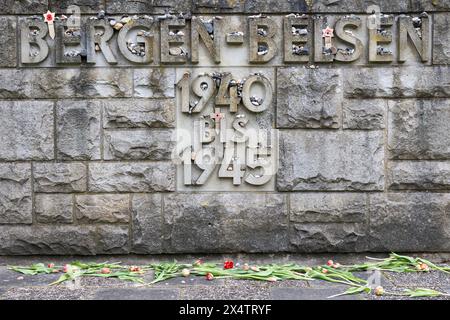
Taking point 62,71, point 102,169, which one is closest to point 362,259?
point 102,169

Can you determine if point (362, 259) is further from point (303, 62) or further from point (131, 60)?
point (131, 60)

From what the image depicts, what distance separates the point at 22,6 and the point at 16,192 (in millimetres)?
1489

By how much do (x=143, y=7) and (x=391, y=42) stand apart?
2006 millimetres

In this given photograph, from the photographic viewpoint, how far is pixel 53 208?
13.9 ft

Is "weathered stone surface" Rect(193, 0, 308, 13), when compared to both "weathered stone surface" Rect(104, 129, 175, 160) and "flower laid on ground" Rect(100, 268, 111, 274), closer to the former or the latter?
"weathered stone surface" Rect(104, 129, 175, 160)

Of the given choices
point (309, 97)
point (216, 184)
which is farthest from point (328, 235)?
point (309, 97)

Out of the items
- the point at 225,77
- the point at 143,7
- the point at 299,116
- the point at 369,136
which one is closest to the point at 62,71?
the point at 143,7

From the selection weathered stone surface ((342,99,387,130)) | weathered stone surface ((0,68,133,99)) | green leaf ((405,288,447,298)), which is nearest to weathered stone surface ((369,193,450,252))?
weathered stone surface ((342,99,387,130))

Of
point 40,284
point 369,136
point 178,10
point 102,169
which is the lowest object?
point 40,284

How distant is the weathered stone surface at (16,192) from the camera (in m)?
4.23

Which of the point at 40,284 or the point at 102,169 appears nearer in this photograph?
the point at 40,284

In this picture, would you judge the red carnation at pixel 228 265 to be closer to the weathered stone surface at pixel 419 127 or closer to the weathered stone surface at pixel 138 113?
the weathered stone surface at pixel 138 113

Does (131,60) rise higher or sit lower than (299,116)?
higher

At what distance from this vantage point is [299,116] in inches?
166
